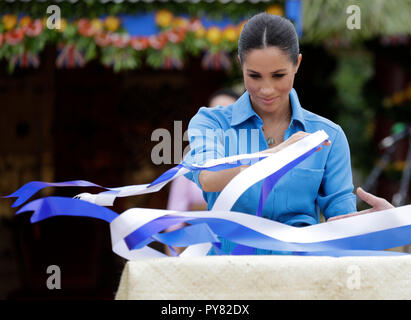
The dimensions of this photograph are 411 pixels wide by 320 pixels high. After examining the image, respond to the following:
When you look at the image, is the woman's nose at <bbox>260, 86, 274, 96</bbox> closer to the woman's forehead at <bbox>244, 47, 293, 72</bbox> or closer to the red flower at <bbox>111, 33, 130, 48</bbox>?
the woman's forehead at <bbox>244, 47, 293, 72</bbox>

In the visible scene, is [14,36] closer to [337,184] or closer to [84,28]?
[84,28]

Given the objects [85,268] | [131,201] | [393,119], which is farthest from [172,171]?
[393,119]

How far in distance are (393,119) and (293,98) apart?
6169 mm

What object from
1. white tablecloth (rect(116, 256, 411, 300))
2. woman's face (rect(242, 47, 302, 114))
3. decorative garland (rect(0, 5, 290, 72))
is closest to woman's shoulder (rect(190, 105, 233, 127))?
woman's face (rect(242, 47, 302, 114))

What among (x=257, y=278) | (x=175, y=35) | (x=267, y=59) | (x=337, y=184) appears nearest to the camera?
(x=257, y=278)

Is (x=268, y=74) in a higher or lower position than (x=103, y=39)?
lower

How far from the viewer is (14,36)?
4.68m

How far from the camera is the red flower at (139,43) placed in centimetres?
461

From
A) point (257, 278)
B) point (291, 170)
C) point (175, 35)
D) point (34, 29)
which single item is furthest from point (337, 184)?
point (34, 29)

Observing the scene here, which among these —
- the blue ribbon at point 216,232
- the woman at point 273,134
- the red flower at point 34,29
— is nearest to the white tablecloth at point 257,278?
the blue ribbon at point 216,232

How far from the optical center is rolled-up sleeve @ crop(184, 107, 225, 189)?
1666 millimetres

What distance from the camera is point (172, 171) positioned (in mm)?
1576

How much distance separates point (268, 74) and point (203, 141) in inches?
9.7

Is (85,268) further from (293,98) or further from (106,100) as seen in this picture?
(293,98)
